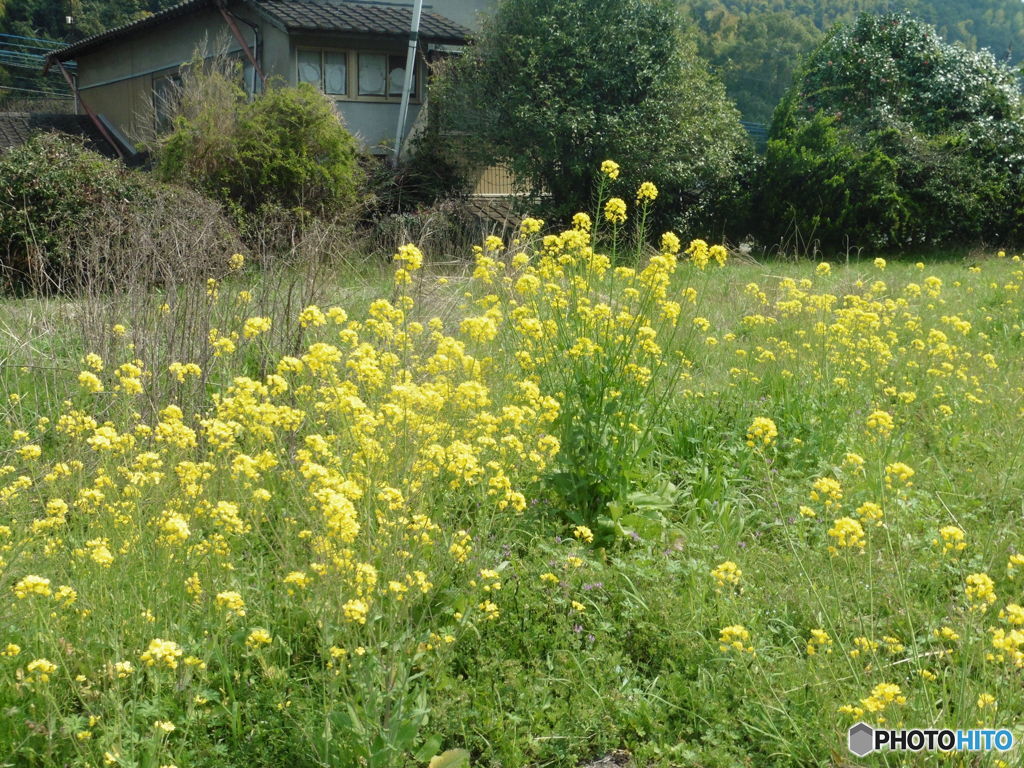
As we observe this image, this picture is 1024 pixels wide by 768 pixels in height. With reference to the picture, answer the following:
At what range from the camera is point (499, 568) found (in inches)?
125

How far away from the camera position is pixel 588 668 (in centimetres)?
299

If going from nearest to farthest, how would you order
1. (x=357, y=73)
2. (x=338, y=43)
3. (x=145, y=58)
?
1. (x=338, y=43)
2. (x=357, y=73)
3. (x=145, y=58)

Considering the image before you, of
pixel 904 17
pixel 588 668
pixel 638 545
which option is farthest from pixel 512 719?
pixel 904 17

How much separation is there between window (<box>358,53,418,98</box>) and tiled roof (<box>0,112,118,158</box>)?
21.2ft

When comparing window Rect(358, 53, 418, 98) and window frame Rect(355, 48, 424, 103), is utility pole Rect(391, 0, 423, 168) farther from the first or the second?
window Rect(358, 53, 418, 98)

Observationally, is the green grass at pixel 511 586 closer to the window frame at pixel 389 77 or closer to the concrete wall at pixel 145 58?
the window frame at pixel 389 77

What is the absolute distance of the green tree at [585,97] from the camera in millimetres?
13344

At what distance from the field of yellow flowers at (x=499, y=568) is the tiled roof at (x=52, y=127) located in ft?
57.3

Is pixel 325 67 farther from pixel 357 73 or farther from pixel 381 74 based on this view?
pixel 381 74

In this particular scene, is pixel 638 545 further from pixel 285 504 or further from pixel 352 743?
pixel 352 743

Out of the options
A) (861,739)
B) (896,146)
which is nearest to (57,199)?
(861,739)

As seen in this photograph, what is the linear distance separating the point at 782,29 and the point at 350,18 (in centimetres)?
2531

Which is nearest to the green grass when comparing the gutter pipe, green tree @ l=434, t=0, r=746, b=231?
green tree @ l=434, t=0, r=746, b=231

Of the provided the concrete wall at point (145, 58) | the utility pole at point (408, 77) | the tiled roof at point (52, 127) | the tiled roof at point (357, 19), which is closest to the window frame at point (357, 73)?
the tiled roof at point (357, 19)
